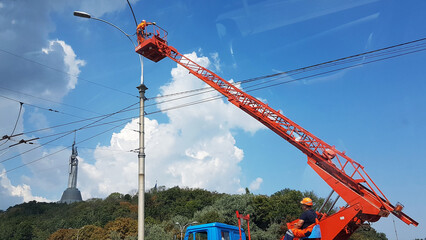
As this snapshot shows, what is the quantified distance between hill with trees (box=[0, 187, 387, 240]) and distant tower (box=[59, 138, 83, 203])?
5803mm

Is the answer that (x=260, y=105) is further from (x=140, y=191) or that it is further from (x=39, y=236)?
(x=39, y=236)

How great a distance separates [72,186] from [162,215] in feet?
198

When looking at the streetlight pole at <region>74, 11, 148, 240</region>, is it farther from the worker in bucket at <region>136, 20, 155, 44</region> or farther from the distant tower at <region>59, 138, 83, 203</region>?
the distant tower at <region>59, 138, 83, 203</region>

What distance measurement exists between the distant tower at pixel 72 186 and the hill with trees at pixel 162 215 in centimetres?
580

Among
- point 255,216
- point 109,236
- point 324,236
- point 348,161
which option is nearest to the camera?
point 324,236

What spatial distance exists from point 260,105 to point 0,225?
368 feet

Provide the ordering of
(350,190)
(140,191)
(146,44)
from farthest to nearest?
1. (146,44)
2. (350,190)
3. (140,191)

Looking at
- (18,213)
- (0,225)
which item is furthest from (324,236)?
(18,213)

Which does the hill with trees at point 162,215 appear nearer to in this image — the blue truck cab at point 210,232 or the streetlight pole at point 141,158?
the streetlight pole at point 141,158

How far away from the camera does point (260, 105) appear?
68.8ft

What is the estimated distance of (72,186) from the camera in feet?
420

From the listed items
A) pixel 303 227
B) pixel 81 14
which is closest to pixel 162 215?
pixel 81 14

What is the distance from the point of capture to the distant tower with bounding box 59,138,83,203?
414 ft

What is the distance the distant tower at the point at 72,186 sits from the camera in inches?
4970
